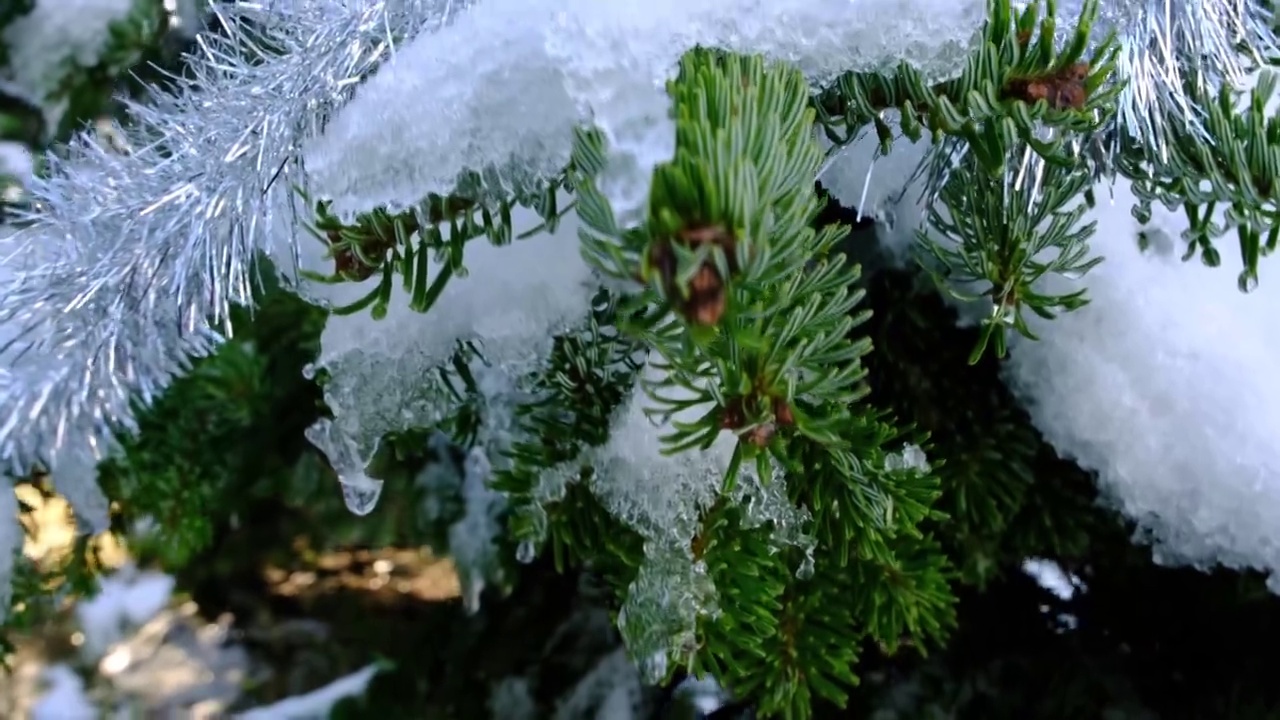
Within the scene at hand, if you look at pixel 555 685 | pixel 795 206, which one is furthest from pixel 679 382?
pixel 555 685

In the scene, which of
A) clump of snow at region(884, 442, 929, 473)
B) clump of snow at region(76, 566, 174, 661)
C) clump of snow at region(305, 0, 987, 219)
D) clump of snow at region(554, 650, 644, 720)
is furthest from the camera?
clump of snow at region(76, 566, 174, 661)

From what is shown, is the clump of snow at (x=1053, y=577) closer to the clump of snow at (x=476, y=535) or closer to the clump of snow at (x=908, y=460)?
the clump of snow at (x=908, y=460)

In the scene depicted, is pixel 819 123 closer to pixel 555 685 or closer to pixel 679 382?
pixel 679 382

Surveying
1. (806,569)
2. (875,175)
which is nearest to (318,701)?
(806,569)

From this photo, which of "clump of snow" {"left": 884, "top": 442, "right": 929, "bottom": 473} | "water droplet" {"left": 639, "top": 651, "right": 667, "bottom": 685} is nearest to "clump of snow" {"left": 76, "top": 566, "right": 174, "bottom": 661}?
"water droplet" {"left": 639, "top": 651, "right": 667, "bottom": 685}

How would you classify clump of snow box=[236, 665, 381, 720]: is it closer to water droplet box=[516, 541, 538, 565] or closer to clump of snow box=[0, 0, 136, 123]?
water droplet box=[516, 541, 538, 565]

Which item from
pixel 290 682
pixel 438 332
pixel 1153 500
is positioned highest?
pixel 438 332

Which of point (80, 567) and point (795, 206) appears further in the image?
point (80, 567)
